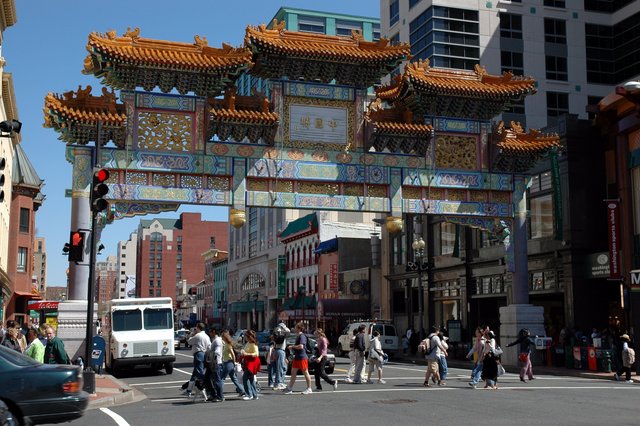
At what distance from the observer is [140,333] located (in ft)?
92.2

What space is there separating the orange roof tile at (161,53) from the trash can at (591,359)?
16.9m

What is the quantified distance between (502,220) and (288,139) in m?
9.62

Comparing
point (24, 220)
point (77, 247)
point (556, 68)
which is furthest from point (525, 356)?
point (24, 220)

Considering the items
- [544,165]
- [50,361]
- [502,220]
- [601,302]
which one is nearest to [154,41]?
[50,361]

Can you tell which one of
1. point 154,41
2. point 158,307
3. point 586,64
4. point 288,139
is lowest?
point 158,307

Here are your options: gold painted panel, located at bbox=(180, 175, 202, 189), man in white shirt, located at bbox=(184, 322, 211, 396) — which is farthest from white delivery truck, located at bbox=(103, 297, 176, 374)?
man in white shirt, located at bbox=(184, 322, 211, 396)

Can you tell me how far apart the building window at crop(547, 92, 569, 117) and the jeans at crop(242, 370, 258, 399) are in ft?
139

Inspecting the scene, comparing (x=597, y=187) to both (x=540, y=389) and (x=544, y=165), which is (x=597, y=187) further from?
(x=540, y=389)

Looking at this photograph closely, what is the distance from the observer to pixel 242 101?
2869 cm

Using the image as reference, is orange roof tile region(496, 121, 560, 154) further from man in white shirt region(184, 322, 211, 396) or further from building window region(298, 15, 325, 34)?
building window region(298, 15, 325, 34)

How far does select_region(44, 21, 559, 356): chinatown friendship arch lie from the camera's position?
88.2 feet

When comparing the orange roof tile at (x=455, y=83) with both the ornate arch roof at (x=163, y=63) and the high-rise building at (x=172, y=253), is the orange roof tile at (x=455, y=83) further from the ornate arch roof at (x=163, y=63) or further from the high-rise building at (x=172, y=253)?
the high-rise building at (x=172, y=253)

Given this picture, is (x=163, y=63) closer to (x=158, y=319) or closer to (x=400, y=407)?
(x=158, y=319)

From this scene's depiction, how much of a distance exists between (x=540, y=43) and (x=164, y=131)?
37.8 meters
